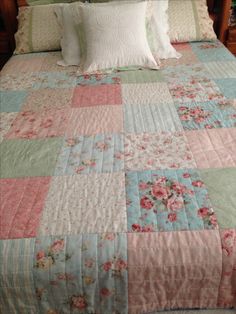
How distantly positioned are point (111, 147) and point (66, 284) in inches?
21.0

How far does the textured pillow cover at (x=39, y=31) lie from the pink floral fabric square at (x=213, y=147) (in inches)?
51.8

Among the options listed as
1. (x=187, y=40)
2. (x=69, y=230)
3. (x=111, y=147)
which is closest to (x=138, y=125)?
(x=111, y=147)

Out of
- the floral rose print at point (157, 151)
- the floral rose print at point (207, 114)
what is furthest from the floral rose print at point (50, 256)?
the floral rose print at point (207, 114)

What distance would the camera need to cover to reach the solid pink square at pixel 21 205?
2.88 ft

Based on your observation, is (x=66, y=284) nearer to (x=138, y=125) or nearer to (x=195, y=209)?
(x=195, y=209)

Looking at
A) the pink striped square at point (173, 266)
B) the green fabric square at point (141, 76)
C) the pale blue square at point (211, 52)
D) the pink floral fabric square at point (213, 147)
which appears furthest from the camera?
the pale blue square at point (211, 52)

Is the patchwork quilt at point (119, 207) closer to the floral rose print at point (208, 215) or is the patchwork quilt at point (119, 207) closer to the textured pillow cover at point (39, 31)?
the floral rose print at point (208, 215)

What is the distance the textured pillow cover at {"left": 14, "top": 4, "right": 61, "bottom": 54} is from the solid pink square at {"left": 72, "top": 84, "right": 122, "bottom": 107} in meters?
0.64

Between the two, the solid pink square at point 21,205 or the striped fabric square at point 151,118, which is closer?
the solid pink square at point 21,205

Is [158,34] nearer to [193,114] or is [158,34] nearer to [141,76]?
[141,76]

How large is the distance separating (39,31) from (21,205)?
1531 millimetres

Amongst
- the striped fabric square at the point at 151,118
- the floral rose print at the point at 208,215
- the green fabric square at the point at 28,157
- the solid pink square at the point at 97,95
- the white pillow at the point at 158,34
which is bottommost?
the floral rose print at the point at 208,215

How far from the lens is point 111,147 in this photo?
1193mm

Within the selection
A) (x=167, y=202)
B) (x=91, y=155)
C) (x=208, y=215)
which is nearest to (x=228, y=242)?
(x=208, y=215)
